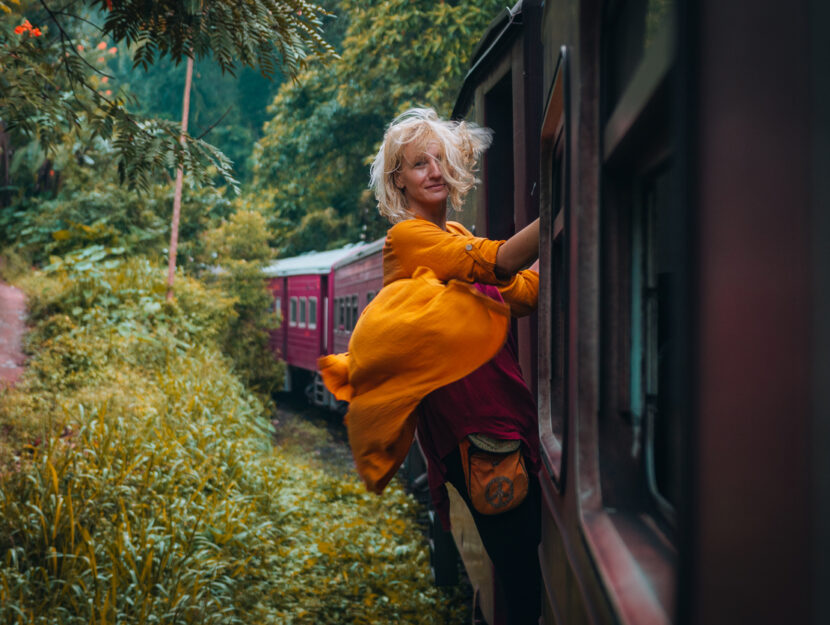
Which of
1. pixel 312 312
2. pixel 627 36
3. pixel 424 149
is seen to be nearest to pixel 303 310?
pixel 312 312

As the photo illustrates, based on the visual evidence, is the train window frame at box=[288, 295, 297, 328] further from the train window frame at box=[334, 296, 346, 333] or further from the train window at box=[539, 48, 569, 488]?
the train window at box=[539, 48, 569, 488]

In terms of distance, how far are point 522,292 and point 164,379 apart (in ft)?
21.4

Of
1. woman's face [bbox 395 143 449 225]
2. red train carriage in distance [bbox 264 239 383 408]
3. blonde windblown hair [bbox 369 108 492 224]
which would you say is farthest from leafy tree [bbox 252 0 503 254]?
woman's face [bbox 395 143 449 225]

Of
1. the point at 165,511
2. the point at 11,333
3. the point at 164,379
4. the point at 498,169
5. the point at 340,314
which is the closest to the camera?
the point at 498,169

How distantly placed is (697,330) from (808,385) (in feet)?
0.33

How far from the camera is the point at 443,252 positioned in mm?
2027

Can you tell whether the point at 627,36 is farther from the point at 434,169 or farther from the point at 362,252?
the point at 362,252

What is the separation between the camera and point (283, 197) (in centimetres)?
2180

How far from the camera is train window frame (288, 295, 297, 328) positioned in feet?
52.1

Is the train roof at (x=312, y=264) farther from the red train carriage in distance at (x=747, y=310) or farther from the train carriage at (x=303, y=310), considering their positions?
the red train carriage in distance at (x=747, y=310)

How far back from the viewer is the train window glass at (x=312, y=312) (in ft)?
46.6

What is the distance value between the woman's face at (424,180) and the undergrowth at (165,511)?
2.74 metres

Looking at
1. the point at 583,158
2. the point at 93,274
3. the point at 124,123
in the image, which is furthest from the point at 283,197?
the point at 583,158

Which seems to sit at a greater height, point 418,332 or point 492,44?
point 492,44
